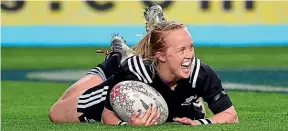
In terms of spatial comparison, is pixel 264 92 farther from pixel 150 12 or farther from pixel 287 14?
pixel 287 14

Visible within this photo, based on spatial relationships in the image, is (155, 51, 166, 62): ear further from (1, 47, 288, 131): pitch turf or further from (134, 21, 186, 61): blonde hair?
(1, 47, 288, 131): pitch turf

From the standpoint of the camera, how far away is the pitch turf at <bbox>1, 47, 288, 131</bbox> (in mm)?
7527

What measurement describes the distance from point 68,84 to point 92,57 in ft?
18.5

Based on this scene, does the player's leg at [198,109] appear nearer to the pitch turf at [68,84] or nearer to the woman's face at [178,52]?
the pitch turf at [68,84]

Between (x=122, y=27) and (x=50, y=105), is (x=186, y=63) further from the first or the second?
(x=122, y=27)

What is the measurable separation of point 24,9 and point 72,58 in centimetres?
295

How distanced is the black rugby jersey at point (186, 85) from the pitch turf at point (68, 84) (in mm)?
172

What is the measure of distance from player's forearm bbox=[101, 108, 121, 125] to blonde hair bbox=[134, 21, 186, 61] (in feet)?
1.51

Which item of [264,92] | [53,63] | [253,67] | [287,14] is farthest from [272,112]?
[287,14]

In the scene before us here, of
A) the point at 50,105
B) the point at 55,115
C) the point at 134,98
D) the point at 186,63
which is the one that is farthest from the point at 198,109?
the point at 50,105

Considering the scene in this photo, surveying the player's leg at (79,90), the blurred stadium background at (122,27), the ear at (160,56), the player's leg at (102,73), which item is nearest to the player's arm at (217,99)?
the ear at (160,56)

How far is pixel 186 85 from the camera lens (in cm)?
711

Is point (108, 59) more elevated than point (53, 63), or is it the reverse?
point (108, 59)

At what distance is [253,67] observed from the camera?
51.5 feet
